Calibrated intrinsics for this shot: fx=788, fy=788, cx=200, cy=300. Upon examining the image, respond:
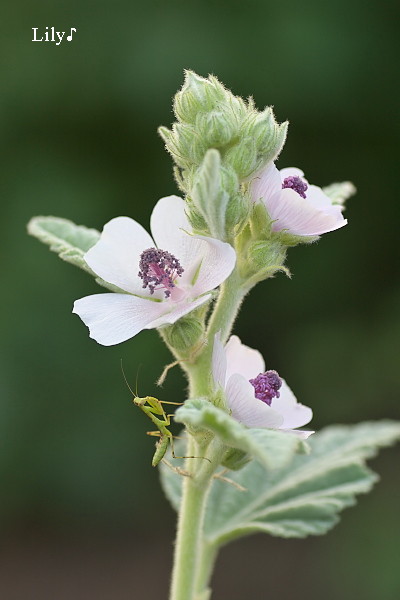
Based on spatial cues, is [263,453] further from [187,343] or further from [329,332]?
[329,332]

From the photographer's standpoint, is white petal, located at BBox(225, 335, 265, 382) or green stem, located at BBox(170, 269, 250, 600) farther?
white petal, located at BBox(225, 335, 265, 382)

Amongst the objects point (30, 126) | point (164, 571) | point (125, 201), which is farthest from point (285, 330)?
point (30, 126)

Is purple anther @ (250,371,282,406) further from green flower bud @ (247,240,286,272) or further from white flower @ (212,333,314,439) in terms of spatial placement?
green flower bud @ (247,240,286,272)

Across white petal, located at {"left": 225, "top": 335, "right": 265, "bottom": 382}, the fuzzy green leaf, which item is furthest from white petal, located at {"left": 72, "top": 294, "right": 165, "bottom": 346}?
the fuzzy green leaf

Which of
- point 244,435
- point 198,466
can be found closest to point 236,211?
point 244,435

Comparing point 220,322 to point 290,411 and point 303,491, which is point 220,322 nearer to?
point 290,411
